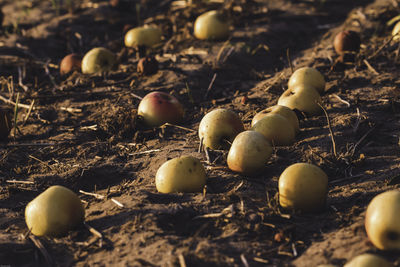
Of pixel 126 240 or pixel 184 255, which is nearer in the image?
pixel 184 255

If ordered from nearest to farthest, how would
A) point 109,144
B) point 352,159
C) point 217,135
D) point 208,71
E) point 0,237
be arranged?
point 0,237
point 352,159
point 217,135
point 109,144
point 208,71

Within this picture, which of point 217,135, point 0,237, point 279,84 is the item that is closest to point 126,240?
point 0,237

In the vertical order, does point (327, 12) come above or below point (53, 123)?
above

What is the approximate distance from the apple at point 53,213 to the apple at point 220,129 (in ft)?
4.38

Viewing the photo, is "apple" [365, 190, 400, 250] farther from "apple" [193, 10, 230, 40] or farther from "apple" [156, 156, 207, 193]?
"apple" [193, 10, 230, 40]

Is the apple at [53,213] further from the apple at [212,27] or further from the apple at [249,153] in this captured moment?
the apple at [212,27]

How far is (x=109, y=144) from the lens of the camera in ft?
15.9

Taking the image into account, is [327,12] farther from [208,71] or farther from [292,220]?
[292,220]

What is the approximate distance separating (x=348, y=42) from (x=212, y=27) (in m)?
2.00

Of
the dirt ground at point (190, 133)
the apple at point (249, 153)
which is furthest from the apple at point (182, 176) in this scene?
the apple at point (249, 153)

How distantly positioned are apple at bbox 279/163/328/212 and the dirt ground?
69 millimetres

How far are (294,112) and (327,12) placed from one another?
178 inches

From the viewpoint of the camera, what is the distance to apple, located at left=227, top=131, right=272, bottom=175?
363cm

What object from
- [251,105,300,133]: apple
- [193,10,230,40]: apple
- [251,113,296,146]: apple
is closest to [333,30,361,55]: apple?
[193,10,230,40]: apple
